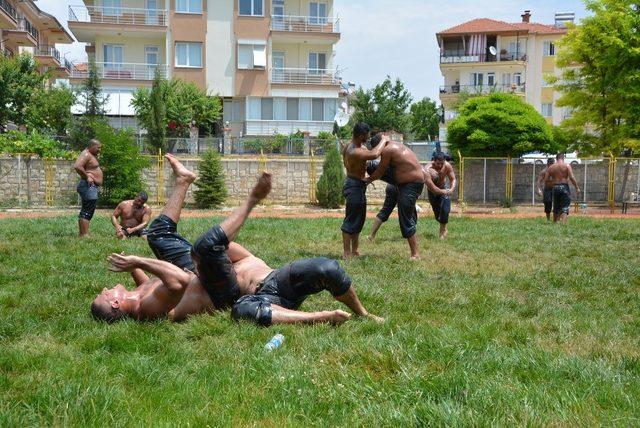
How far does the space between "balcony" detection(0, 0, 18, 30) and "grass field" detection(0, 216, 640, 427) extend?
42.1 metres

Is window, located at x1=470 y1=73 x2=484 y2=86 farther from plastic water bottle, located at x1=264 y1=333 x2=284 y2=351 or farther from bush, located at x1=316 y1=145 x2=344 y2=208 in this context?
plastic water bottle, located at x1=264 y1=333 x2=284 y2=351

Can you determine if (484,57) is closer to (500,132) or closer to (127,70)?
(127,70)

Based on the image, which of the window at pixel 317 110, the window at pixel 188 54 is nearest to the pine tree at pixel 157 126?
the window at pixel 188 54

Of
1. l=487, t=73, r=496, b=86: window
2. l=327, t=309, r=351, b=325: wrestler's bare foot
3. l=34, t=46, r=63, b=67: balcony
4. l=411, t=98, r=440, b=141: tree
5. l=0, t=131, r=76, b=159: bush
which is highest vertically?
l=34, t=46, r=63, b=67: balcony

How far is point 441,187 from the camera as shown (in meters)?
14.3

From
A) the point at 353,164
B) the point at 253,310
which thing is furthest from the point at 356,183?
the point at 253,310

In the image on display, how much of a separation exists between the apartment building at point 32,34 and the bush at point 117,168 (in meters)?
25.1

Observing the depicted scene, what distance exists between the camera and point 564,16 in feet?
225

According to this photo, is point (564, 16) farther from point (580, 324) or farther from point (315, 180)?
point (580, 324)

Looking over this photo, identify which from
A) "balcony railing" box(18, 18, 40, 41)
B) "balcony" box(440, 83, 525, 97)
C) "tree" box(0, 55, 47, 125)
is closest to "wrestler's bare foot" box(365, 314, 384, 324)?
"tree" box(0, 55, 47, 125)

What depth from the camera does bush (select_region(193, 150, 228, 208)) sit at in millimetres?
24703

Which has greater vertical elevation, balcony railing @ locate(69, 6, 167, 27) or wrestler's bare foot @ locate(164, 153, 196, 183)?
balcony railing @ locate(69, 6, 167, 27)

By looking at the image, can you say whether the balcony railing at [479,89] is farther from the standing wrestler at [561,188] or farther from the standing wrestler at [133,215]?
the standing wrestler at [133,215]

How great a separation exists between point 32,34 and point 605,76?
41.4 m
